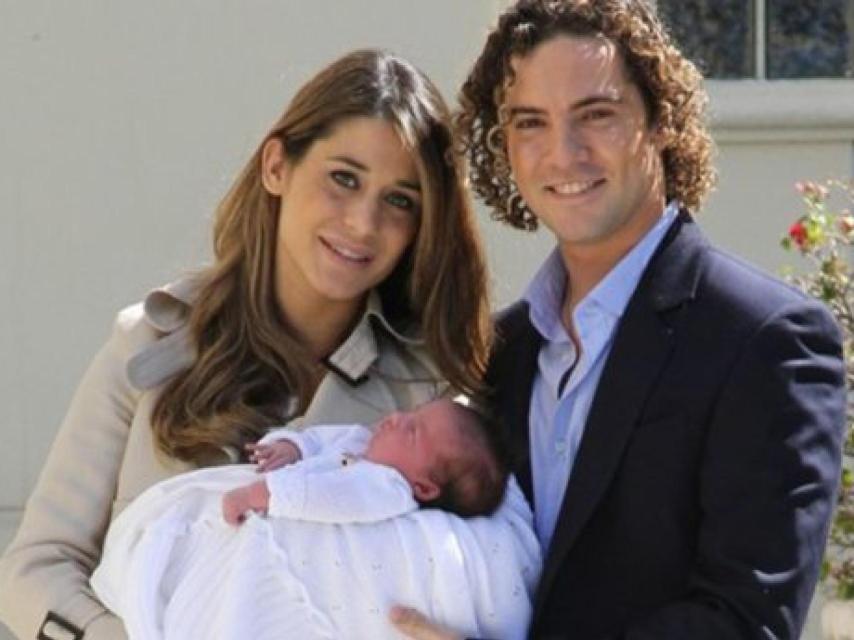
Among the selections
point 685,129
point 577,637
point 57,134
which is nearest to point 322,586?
point 577,637

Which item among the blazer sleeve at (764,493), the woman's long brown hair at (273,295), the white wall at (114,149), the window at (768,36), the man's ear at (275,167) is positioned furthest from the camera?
the window at (768,36)

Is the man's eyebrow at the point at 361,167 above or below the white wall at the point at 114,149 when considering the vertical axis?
above

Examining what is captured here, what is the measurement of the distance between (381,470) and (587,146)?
569 mm

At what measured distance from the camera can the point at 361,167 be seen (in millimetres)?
3785

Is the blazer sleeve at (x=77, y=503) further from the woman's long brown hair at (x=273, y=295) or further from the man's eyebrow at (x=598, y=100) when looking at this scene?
the man's eyebrow at (x=598, y=100)

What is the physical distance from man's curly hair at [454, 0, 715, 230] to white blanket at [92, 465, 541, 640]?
1.97ft

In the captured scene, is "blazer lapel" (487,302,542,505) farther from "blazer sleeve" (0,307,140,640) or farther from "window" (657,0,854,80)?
"window" (657,0,854,80)

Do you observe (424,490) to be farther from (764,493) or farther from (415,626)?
(764,493)

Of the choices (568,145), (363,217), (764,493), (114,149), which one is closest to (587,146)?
(568,145)

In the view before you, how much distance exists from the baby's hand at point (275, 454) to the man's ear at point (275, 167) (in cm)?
58

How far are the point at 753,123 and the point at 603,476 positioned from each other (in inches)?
150

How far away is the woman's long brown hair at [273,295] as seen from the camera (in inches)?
147

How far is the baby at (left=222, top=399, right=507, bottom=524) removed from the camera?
3291mm

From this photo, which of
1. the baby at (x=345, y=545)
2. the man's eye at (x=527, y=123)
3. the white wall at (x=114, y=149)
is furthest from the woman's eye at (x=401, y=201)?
the white wall at (x=114, y=149)
